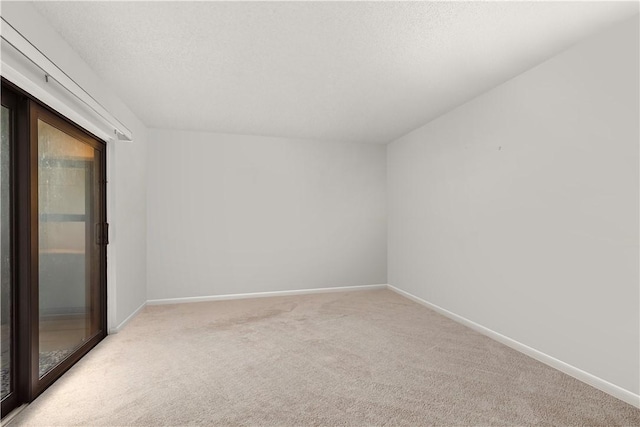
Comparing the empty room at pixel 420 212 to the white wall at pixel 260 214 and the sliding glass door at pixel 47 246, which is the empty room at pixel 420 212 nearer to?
the sliding glass door at pixel 47 246

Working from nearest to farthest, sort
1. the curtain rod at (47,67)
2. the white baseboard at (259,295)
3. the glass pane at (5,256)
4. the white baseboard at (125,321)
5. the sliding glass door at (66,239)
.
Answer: the curtain rod at (47,67)
the glass pane at (5,256)
the sliding glass door at (66,239)
the white baseboard at (125,321)
the white baseboard at (259,295)

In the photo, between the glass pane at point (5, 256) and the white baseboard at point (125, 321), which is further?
the white baseboard at point (125, 321)

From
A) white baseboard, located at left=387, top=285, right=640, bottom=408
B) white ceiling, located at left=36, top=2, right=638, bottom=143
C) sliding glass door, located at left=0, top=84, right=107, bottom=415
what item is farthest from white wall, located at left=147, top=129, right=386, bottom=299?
white baseboard, located at left=387, top=285, right=640, bottom=408

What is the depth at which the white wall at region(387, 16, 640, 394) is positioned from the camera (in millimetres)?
2199

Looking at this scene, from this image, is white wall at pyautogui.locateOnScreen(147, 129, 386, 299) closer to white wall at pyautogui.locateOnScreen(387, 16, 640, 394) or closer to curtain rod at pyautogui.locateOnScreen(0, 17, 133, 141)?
white wall at pyautogui.locateOnScreen(387, 16, 640, 394)

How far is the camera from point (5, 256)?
77.5 inches

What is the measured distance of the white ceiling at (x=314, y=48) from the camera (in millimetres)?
2031

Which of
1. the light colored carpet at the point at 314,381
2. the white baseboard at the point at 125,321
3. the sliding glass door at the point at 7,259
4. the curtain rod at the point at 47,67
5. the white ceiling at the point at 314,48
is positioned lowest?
the light colored carpet at the point at 314,381

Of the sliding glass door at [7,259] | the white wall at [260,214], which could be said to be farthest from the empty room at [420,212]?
the white wall at [260,214]

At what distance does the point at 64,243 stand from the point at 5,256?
673 mm

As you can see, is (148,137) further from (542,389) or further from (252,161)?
(542,389)

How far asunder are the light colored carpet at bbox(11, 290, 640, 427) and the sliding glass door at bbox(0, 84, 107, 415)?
208 mm

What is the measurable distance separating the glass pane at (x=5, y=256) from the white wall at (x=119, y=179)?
0.56 meters

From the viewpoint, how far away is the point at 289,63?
272 centimetres
